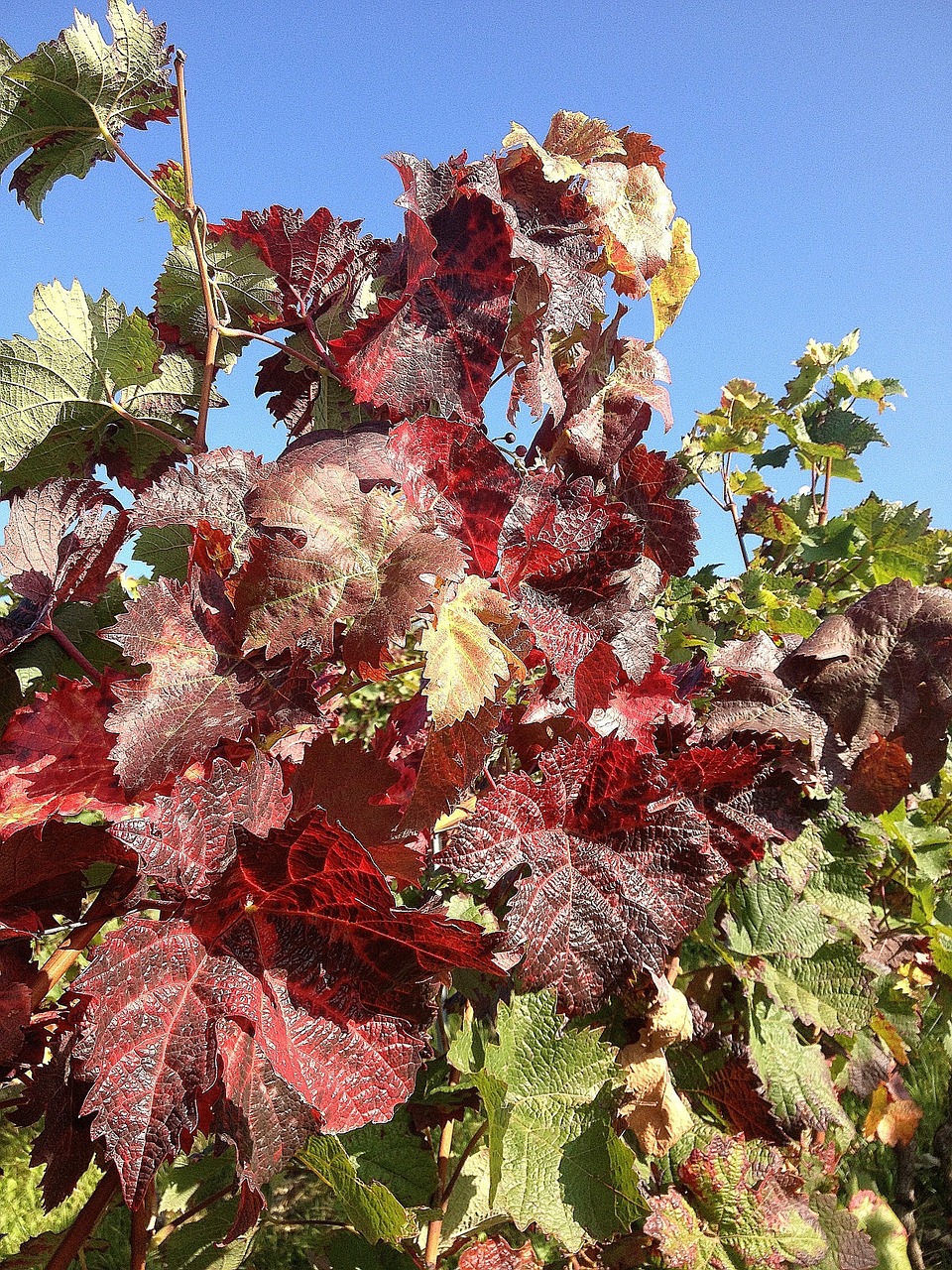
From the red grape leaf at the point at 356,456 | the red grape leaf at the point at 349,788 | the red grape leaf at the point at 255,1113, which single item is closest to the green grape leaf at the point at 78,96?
the red grape leaf at the point at 356,456

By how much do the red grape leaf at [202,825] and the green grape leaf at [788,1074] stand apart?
95 cm

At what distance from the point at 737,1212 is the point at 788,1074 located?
0.19 metres

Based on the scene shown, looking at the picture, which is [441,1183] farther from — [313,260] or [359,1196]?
[313,260]

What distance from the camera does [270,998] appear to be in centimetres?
58

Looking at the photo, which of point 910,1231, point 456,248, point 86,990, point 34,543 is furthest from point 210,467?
point 910,1231

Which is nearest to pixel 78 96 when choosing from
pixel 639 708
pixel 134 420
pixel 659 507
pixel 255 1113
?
pixel 134 420

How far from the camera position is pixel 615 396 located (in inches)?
39.0

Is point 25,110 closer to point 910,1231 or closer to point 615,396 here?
point 615,396

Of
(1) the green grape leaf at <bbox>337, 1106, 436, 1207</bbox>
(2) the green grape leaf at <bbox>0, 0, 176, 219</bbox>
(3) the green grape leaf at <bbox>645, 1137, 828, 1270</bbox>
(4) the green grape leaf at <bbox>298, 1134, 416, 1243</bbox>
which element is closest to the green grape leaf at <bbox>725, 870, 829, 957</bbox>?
(3) the green grape leaf at <bbox>645, 1137, 828, 1270</bbox>

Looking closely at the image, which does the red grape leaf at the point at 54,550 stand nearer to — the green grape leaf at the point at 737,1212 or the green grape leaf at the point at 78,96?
the green grape leaf at the point at 78,96

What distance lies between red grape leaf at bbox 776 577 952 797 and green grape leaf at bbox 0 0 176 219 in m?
0.96

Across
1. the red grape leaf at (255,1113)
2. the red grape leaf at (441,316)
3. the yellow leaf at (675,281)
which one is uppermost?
the yellow leaf at (675,281)

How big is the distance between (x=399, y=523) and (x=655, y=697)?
1.03 ft

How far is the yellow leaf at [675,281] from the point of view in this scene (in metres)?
0.98
